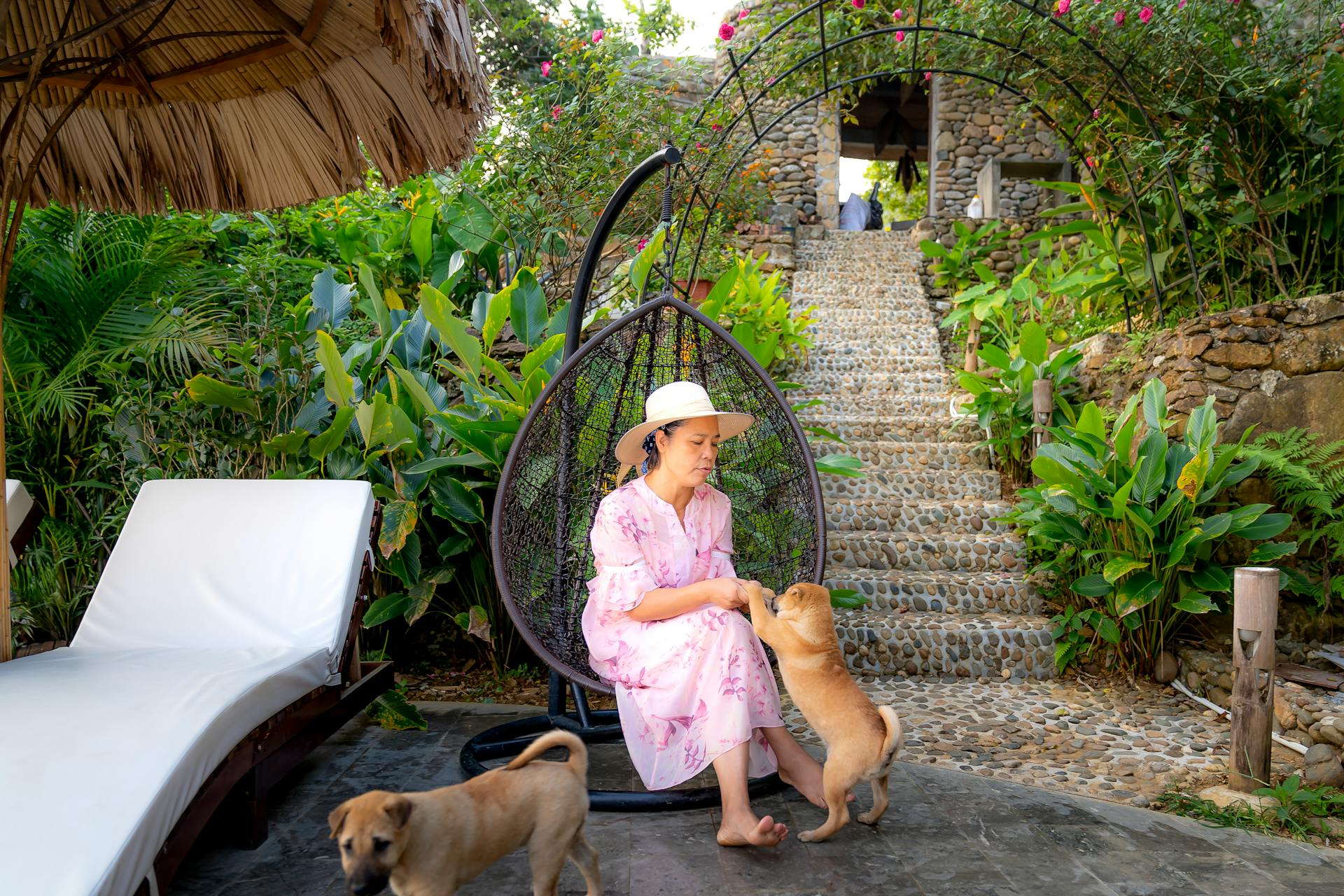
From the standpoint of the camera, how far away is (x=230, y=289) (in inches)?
166

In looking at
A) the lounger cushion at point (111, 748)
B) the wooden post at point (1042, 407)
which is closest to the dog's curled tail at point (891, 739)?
the lounger cushion at point (111, 748)

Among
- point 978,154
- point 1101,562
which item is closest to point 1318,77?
point 1101,562

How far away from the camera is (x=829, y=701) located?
209cm

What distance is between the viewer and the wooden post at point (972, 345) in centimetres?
689

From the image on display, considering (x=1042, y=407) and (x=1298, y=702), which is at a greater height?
(x=1042, y=407)

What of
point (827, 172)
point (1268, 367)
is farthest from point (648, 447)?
point (827, 172)

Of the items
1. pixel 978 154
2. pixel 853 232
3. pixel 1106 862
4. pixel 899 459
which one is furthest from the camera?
pixel 978 154

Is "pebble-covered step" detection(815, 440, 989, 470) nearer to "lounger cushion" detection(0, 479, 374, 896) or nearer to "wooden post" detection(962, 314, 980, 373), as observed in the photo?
"wooden post" detection(962, 314, 980, 373)

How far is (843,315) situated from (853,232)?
283 cm

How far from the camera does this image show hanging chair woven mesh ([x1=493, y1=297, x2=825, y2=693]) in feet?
8.63

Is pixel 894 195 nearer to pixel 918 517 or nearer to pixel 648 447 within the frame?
pixel 918 517

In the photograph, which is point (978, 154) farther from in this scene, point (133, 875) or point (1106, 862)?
point (133, 875)

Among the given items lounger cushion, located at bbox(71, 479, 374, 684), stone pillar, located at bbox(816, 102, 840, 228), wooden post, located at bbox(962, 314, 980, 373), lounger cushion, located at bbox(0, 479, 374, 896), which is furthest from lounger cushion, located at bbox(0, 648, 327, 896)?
stone pillar, located at bbox(816, 102, 840, 228)

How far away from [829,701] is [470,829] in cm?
87
